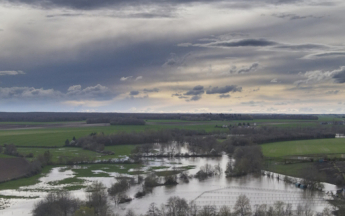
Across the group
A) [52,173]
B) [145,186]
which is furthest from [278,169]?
[52,173]

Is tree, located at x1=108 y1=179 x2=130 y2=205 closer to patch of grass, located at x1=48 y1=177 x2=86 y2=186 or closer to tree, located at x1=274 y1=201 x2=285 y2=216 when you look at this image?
patch of grass, located at x1=48 y1=177 x2=86 y2=186

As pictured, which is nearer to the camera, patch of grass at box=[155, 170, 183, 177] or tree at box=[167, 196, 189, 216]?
tree at box=[167, 196, 189, 216]

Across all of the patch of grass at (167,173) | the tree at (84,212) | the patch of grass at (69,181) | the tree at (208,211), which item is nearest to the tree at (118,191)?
the tree at (84,212)

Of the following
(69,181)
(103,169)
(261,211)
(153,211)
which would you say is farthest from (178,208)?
(103,169)

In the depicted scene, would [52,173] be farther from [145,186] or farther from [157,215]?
[157,215]

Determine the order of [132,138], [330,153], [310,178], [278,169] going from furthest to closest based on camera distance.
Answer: [132,138], [330,153], [278,169], [310,178]

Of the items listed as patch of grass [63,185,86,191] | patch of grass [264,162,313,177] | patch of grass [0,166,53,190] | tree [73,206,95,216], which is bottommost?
patch of grass [0,166,53,190]

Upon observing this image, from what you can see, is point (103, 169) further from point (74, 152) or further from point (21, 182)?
point (74, 152)

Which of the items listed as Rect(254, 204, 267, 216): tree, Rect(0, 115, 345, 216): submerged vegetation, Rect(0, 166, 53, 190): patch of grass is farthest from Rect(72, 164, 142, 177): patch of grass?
Rect(254, 204, 267, 216): tree

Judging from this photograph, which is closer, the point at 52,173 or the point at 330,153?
the point at 52,173
